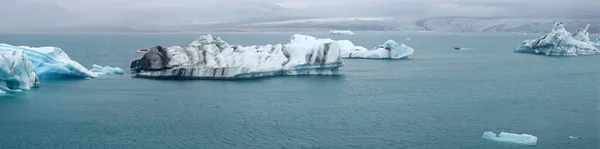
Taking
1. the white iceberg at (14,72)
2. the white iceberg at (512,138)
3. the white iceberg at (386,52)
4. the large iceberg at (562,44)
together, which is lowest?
the white iceberg at (512,138)

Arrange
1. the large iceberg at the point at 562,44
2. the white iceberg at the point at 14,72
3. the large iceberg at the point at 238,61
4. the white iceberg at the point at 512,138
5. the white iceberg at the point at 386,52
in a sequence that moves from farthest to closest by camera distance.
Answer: the large iceberg at the point at 562,44, the white iceberg at the point at 386,52, the large iceberg at the point at 238,61, the white iceberg at the point at 14,72, the white iceberg at the point at 512,138

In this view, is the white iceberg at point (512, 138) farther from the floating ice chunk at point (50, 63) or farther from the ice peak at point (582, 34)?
the ice peak at point (582, 34)

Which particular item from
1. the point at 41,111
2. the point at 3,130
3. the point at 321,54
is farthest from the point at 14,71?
the point at 321,54

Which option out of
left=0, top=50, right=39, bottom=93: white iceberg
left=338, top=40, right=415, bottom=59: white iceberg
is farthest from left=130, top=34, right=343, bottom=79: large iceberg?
left=338, top=40, right=415, bottom=59: white iceberg

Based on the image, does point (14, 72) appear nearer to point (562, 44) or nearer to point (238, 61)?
point (238, 61)

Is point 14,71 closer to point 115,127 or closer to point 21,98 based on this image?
point 21,98

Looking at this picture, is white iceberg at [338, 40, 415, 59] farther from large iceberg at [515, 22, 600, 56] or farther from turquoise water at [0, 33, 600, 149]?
turquoise water at [0, 33, 600, 149]

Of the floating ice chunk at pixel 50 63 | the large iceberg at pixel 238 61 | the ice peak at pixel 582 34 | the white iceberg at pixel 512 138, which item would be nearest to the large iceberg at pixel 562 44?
the ice peak at pixel 582 34
